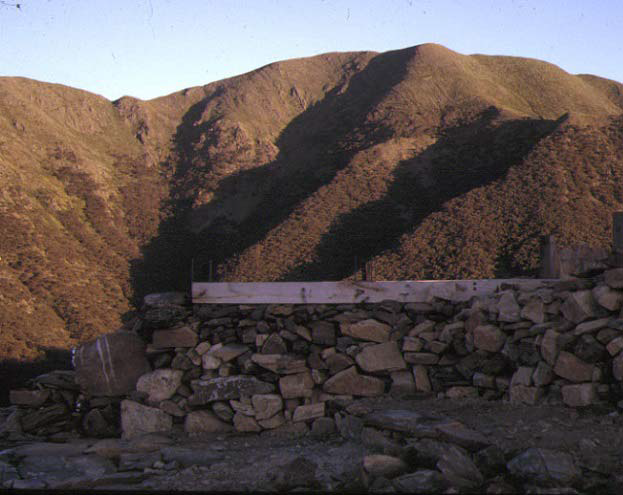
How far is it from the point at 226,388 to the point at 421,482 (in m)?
3.16

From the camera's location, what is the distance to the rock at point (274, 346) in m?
6.56

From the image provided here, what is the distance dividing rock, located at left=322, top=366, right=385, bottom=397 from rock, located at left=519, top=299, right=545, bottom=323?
5.12 ft

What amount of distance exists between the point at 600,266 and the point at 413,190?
100 feet

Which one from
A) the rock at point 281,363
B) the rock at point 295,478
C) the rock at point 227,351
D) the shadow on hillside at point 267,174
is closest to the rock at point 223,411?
the rock at point 227,351

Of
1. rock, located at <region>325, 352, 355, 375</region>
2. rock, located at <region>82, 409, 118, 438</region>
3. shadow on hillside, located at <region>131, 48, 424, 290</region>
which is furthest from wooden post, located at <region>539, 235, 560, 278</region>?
shadow on hillside, located at <region>131, 48, 424, 290</region>

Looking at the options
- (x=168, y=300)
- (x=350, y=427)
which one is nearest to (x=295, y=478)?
(x=350, y=427)

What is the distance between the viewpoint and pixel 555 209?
26125 mm

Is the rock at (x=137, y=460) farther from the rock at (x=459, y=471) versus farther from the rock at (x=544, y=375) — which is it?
the rock at (x=544, y=375)

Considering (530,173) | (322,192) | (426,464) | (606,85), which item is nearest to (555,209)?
(530,173)

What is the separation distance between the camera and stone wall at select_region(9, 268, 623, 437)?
542 cm

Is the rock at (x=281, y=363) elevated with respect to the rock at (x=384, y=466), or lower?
elevated

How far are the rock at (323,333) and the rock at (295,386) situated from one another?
0.41 m

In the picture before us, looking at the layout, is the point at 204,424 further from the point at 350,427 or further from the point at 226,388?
the point at 350,427

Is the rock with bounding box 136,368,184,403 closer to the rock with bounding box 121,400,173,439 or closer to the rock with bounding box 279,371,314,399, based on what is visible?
the rock with bounding box 121,400,173,439
